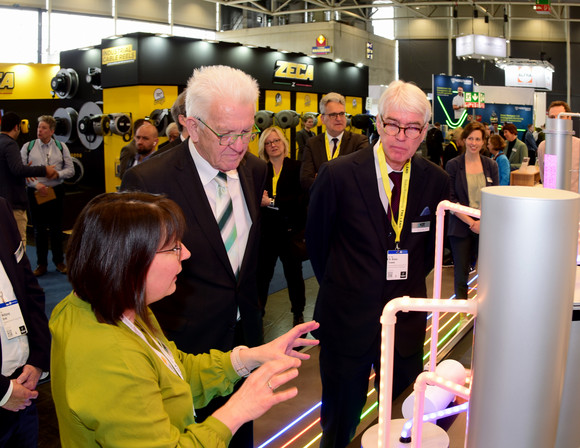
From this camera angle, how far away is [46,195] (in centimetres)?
638

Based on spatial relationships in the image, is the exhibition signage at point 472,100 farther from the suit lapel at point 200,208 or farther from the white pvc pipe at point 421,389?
the white pvc pipe at point 421,389

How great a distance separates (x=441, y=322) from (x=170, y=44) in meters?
7.89

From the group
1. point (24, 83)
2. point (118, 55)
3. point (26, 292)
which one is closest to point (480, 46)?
point (118, 55)

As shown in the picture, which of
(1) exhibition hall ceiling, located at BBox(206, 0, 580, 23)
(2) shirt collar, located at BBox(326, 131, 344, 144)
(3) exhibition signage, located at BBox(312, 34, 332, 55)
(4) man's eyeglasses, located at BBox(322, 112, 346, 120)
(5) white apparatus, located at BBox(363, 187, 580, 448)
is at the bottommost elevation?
(5) white apparatus, located at BBox(363, 187, 580, 448)

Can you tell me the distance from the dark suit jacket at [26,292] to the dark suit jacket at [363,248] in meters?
0.99

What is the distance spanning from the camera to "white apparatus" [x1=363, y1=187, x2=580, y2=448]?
0.66 metres

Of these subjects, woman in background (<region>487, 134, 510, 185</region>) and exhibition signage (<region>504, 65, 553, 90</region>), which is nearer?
woman in background (<region>487, 134, 510, 185</region>)

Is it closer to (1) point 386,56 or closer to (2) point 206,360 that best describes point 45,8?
(1) point 386,56

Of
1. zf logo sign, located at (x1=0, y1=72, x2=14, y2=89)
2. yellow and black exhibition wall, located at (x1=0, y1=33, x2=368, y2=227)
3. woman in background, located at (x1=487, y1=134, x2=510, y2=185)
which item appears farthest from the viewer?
zf logo sign, located at (x1=0, y1=72, x2=14, y2=89)

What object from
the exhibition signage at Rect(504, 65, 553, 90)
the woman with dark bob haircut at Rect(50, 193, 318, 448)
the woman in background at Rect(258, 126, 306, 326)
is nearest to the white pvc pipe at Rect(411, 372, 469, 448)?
the woman with dark bob haircut at Rect(50, 193, 318, 448)

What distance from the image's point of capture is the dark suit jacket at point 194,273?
193 cm

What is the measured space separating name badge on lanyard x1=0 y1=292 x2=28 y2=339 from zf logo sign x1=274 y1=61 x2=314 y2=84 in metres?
11.7

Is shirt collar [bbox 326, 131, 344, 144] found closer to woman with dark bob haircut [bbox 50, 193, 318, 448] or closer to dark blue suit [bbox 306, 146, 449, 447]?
dark blue suit [bbox 306, 146, 449, 447]

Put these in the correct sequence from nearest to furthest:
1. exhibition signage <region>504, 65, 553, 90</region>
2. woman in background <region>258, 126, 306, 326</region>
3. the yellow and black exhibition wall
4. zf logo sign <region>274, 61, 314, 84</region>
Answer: woman in background <region>258, 126, 306, 326</region> → the yellow and black exhibition wall → zf logo sign <region>274, 61, 314, 84</region> → exhibition signage <region>504, 65, 553, 90</region>
